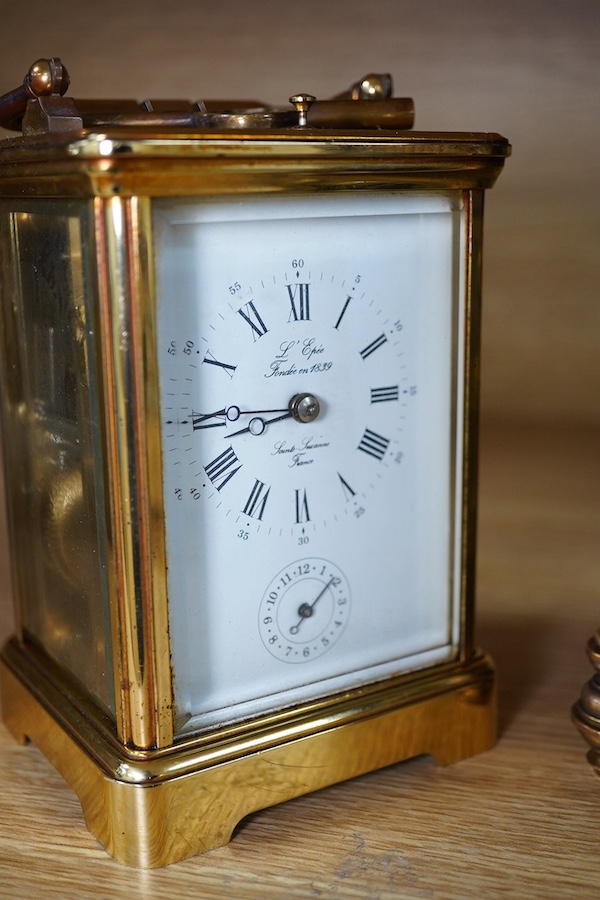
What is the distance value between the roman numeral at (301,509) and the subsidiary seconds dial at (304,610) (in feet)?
0.10

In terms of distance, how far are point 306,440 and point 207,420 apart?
8 cm

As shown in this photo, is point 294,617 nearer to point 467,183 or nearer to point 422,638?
point 422,638

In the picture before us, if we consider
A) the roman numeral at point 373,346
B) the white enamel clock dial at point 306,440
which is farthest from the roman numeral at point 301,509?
the roman numeral at point 373,346

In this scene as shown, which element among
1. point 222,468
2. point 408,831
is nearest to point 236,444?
point 222,468

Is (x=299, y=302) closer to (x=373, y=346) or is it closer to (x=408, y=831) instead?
(x=373, y=346)

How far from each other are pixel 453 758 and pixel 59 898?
12.0 inches

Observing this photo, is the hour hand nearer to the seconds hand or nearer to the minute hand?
the minute hand

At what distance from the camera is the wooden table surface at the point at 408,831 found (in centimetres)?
70

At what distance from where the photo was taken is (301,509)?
772 millimetres

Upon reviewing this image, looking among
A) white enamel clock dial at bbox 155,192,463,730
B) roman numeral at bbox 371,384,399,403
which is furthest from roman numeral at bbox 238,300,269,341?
roman numeral at bbox 371,384,399,403

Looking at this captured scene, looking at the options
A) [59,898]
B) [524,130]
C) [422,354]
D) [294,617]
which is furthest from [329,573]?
[524,130]

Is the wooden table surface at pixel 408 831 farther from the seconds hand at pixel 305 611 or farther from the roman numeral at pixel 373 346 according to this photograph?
the roman numeral at pixel 373 346

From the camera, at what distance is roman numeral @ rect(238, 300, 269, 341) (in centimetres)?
71

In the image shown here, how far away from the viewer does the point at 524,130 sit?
4.83ft
